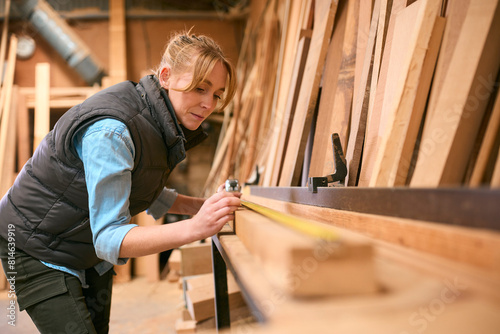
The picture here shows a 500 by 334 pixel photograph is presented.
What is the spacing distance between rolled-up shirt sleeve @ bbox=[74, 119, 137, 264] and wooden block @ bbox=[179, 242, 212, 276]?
5.29 feet

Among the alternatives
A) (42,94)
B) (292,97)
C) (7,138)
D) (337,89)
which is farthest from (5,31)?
(337,89)

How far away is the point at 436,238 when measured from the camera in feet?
1.79

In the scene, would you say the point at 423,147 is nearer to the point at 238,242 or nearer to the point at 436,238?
the point at 436,238

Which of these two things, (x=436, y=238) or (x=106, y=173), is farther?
(x=106, y=173)

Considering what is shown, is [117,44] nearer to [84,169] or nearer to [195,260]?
[195,260]

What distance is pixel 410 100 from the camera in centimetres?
103

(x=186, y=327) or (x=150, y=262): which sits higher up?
(x=186, y=327)

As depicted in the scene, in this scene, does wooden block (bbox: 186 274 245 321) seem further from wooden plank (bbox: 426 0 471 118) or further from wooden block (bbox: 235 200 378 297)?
wooden block (bbox: 235 200 378 297)

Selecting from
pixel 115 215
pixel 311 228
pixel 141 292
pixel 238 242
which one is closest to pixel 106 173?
pixel 115 215

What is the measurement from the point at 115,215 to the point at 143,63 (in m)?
4.32

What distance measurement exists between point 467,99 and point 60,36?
15.8 ft

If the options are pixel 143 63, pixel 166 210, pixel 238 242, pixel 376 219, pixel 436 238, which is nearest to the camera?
pixel 436 238

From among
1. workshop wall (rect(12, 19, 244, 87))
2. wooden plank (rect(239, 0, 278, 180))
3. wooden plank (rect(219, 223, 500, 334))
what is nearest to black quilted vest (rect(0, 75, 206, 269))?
wooden plank (rect(219, 223, 500, 334))

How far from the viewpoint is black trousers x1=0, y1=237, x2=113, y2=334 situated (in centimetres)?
121
